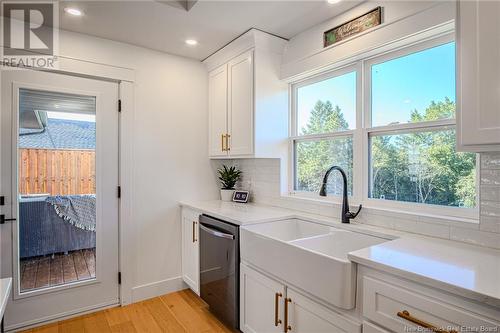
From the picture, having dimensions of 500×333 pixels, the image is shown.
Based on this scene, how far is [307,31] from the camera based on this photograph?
2.42 m

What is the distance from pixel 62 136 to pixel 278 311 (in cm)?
226

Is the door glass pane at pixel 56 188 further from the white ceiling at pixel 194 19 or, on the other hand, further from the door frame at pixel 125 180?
the white ceiling at pixel 194 19

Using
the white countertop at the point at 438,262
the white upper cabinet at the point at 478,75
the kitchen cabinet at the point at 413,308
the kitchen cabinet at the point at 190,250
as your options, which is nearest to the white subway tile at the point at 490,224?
the white countertop at the point at 438,262

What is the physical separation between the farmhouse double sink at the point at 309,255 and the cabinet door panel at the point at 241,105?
2.65 feet

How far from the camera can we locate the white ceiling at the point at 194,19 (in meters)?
2.05

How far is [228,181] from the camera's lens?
318 centimetres

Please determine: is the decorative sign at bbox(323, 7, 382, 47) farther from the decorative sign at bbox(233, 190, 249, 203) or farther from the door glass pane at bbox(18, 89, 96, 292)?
the door glass pane at bbox(18, 89, 96, 292)

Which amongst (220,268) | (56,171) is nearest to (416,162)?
(220,268)

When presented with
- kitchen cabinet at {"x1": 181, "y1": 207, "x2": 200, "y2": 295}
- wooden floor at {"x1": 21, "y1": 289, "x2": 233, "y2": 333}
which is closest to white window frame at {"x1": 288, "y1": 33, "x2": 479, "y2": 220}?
kitchen cabinet at {"x1": 181, "y1": 207, "x2": 200, "y2": 295}

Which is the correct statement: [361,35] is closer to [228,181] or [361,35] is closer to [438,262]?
[438,262]

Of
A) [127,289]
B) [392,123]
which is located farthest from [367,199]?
[127,289]

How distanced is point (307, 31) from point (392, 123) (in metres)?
1.08

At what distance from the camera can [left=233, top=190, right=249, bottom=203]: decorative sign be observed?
300 cm

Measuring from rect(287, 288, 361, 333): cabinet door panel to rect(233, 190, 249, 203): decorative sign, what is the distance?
4.57ft
